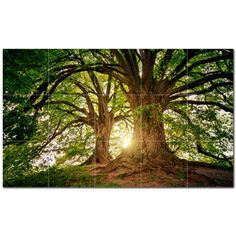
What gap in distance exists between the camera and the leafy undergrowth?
492 cm

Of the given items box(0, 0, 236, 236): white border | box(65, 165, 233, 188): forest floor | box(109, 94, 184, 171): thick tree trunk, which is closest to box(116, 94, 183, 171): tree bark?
box(109, 94, 184, 171): thick tree trunk

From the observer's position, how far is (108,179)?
16.2 feet

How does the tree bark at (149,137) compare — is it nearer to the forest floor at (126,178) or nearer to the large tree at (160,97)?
the large tree at (160,97)

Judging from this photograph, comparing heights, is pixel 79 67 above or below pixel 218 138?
above

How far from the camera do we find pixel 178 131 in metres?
4.93

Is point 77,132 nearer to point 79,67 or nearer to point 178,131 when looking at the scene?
point 79,67

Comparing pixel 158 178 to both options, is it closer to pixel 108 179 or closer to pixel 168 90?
pixel 108 179
